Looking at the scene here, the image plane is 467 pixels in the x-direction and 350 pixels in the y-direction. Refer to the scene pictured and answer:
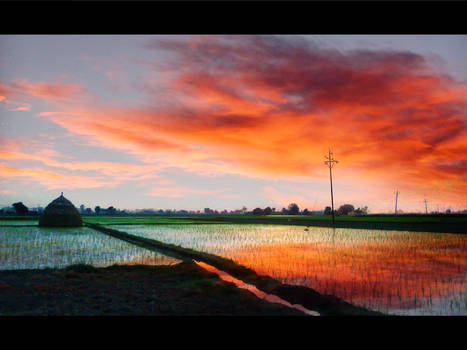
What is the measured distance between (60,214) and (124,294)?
2849 centimetres

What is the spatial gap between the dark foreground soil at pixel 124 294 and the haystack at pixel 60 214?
80.6 feet

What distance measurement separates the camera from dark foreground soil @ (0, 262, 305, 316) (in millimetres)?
5559

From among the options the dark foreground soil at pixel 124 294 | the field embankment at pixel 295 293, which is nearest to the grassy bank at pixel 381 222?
the field embankment at pixel 295 293

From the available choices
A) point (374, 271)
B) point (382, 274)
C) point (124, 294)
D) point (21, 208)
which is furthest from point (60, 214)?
point (21, 208)

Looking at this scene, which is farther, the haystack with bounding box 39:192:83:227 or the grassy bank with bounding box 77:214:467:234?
the haystack with bounding box 39:192:83:227

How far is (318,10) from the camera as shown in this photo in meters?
3.40

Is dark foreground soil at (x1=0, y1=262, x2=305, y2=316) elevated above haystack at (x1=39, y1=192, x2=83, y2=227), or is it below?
below

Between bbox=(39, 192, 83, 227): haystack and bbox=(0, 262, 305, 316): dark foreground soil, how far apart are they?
24.6 m

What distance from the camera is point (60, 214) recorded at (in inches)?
1251

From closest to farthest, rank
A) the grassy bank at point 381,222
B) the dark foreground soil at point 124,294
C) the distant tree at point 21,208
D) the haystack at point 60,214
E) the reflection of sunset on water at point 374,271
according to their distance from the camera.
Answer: the dark foreground soil at point 124,294 < the reflection of sunset on water at point 374,271 < the grassy bank at point 381,222 < the haystack at point 60,214 < the distant tree at point 21,208

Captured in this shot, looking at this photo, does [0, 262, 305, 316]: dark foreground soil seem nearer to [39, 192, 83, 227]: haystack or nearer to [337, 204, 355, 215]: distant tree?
[39, 192, 83, 227]: haystack

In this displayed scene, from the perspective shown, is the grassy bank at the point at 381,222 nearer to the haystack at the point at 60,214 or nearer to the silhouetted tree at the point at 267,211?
the haystack at the point at 60,214

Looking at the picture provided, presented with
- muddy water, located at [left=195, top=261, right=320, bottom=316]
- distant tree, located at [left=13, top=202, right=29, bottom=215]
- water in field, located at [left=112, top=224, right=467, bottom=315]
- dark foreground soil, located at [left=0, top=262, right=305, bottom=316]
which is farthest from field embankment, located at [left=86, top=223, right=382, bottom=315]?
distant tree, located at [left=13, top=202, right=29, bottom=215]

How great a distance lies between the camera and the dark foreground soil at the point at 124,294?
5.56m
